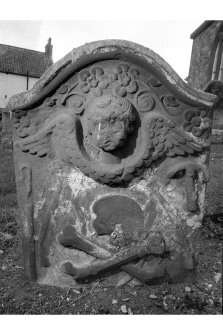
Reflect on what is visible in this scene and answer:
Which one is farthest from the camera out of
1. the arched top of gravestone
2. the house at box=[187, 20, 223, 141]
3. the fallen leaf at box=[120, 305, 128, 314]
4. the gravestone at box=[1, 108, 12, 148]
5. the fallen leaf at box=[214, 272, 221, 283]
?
the house at box=[187, 20, 223, 141]

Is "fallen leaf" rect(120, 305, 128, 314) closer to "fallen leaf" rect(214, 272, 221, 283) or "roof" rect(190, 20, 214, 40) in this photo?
"fallen leaf" rect(214, 272, 221, 283)

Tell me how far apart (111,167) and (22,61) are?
20268 mm

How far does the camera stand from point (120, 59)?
2023 millimetres

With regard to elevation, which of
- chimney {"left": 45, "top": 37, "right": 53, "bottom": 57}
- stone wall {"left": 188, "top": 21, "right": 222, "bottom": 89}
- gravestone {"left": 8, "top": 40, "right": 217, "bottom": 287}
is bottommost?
gravestone {"left": 8, "top": 40, "right": 217, "bottom": 287}

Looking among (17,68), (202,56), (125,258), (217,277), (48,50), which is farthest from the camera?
(48,50)

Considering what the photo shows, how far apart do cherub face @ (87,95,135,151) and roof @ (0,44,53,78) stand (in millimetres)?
18806

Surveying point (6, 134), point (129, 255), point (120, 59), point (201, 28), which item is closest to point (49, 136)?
point (120, 59)

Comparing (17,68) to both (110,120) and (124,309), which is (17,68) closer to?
(110,120)

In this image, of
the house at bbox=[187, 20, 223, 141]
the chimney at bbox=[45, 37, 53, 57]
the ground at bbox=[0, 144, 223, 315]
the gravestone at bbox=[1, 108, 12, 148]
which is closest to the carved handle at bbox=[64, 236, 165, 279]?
the ground at bbox=[0, 144, 223, 315]

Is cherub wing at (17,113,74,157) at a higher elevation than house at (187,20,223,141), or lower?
lower

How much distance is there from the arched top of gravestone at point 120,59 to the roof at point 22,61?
61.2ft

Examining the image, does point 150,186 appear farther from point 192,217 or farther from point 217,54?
point 217,54

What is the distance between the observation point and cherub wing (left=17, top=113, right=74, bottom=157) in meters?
2.13

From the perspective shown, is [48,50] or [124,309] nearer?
[124,309]
